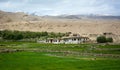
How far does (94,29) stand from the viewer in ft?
538

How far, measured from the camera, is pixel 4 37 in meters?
112

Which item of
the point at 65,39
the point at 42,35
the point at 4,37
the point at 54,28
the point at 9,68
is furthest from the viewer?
the point at 54,28

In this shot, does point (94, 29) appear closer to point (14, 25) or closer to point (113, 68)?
point (14, 25)

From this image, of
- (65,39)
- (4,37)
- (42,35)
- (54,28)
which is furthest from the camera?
(54,28)

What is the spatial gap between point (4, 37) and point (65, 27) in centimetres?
6837

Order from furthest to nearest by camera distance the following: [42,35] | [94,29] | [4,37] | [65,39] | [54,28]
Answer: [54,28] → [94,29] → [42,35] → [4,37] → [65,39]

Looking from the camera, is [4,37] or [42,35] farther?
Result: [42,35]

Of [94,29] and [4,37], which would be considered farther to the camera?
[94,29]

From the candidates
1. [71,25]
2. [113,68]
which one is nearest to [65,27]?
[71,25]

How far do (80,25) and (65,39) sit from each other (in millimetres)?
74636

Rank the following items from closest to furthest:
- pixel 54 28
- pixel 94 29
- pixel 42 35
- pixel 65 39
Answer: pixel 65 39 → pixel 42 35 → pixel 94 29 → pixel 54 28

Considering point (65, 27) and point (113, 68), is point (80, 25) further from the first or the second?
point (113, 68)

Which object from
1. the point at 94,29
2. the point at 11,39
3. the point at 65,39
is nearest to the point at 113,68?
the point at 65,39

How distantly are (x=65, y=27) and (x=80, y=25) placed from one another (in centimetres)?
836
